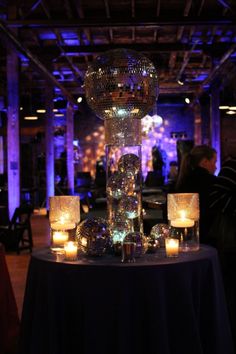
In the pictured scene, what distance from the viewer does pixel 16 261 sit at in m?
6.36

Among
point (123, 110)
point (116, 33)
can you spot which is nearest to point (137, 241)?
point (123, 110)

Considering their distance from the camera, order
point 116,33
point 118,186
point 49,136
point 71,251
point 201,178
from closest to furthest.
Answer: point 71,251 < point 118,186 < point 201,178 < point 116,33 < point 49,136

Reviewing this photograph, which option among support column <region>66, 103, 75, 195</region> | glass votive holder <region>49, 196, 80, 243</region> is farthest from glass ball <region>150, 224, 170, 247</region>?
support column <region>66, 103, 75, 195</region>

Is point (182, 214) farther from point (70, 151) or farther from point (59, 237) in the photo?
point (70, 151)

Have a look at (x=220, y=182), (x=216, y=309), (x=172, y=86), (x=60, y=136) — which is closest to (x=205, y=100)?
(x=172, y=86)

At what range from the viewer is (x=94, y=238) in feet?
7.48

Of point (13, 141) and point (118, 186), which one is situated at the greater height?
point (13, 141)

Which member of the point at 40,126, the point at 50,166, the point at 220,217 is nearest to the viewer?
the point at 220,217

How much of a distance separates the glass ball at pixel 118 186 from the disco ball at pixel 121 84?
344mm

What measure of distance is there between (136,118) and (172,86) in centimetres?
1404

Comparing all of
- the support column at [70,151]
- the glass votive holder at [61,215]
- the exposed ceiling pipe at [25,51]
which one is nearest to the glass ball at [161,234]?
the glass votive holder at [61,215]

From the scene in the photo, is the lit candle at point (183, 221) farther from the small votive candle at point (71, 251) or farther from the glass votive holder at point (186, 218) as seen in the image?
the small votive candle at point (71, 251)

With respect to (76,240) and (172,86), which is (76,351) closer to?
(76,240)

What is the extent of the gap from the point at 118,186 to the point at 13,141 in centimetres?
633
